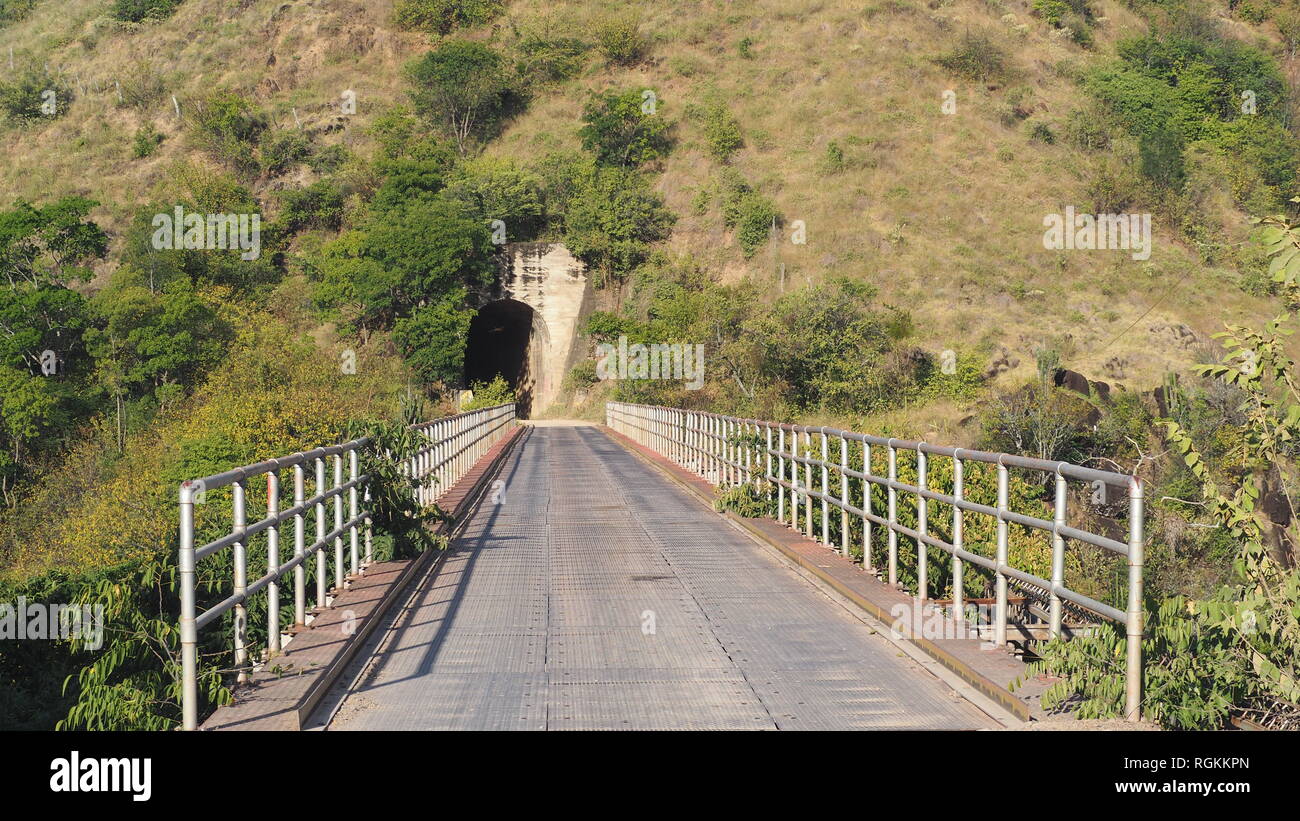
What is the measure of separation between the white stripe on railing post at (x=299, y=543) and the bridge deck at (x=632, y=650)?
66cm

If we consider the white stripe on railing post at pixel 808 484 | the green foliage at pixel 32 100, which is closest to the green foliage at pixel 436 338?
the green foliage at pixel 32 100

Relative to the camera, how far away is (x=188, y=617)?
5898 millimetres

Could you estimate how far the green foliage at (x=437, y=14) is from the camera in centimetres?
10762

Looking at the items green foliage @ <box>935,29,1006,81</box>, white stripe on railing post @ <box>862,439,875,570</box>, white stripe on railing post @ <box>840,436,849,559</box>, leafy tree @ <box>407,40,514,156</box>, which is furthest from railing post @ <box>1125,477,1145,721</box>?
leafy tree @ <box>407,40,514,156</box>

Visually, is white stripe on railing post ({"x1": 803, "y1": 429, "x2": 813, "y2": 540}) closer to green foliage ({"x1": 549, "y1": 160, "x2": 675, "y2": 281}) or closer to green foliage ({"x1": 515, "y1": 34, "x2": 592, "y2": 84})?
green foliage ({"x1": 549, "y1": 160, "x2": 675, "y2": 281})

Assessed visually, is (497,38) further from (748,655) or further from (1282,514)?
(748,655)

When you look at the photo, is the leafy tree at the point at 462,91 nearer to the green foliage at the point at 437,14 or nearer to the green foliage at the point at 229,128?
the green foliage at the point at 229,128

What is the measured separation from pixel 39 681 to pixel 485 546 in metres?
5.02

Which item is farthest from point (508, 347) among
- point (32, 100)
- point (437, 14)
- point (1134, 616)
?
point (1134, 616)

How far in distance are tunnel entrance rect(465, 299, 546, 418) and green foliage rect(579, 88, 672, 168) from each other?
13.7 meters

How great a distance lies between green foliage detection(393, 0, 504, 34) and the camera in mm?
107625

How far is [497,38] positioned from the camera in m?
106

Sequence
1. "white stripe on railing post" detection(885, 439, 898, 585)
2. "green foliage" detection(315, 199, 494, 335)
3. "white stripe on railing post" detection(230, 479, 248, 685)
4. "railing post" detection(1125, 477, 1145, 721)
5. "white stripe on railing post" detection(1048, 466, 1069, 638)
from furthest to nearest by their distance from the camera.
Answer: "green foliage" detection(315, 199, 494, 335), "white stripe on railing post" detection(885, 439, 898, 585), "white stripe on railing post" detection(1048, 466, 1069, 638), "white stripe on railing post" detection(230, 479, 248, 685), "railing post" detection(1125, 477, 1145, 721)

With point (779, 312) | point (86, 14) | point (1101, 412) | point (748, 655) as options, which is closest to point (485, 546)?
point (748, 655)
